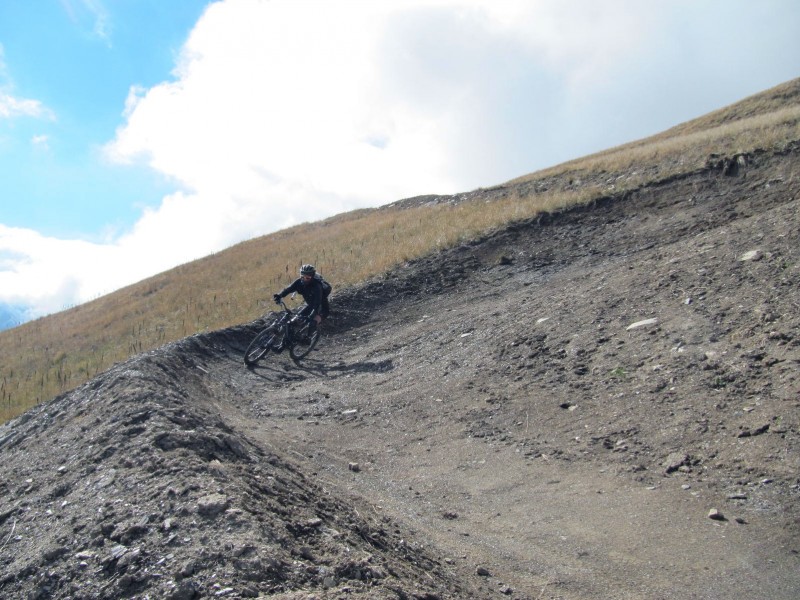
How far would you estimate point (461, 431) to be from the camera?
8.05 meters

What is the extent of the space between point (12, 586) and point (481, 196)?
2288cm

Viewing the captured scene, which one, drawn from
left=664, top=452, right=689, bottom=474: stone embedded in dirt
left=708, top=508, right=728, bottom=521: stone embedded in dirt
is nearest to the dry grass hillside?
left=664, top=452, right=689, bottom=474: stone embedded in dirt

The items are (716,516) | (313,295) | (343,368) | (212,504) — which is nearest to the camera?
(212,504)

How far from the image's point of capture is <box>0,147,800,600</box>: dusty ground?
12.9 feet

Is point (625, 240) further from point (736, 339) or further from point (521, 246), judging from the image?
point (736, 339)

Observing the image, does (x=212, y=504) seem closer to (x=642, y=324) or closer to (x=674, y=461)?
(x=674, y=461)

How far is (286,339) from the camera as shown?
12.9 metres

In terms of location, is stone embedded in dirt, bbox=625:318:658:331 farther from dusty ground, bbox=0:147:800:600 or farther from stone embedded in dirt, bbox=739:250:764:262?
stone embedded in dirt, bbox=739:250:764:262

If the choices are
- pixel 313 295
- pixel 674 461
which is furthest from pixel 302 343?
pixel 674 461

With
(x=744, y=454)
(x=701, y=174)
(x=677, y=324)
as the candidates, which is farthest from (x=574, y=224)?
(x=744, y=454)

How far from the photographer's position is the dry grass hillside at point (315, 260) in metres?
16.8

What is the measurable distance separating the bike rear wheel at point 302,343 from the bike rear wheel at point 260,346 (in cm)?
44

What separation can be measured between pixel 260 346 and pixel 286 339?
0.51 meters

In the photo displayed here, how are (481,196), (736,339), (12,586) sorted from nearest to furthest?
(12,586), (736,339), (481,196)
